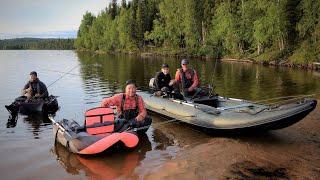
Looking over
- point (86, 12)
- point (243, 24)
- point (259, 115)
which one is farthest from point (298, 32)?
point (86, 12)

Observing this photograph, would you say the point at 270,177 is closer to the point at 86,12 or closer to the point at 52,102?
the point at 52,102

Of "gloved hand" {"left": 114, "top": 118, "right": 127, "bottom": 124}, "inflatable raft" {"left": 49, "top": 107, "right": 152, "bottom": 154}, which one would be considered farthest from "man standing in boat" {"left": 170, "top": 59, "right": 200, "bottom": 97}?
"gloved hand" {"left": 114, "top": 118, "right": 127, "bottom": 124}

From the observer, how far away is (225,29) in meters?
54.2

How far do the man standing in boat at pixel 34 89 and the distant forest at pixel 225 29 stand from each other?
26.3 ft

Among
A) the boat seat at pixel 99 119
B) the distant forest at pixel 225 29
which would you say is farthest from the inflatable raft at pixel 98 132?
the distant forest at pixel 225 29

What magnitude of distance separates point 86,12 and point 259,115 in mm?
135415

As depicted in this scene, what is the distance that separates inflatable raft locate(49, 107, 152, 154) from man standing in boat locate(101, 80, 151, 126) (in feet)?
0.53

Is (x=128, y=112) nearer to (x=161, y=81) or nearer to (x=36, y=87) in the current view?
(x=161, y=81)

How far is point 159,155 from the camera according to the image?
10.5 metres

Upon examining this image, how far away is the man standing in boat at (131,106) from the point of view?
1130cm

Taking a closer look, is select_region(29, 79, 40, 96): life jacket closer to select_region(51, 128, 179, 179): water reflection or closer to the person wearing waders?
the person wearing waders

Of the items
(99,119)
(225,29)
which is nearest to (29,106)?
(99,119)

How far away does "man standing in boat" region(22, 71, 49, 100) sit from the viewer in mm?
16484

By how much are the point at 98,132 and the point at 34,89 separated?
24.0 ft
